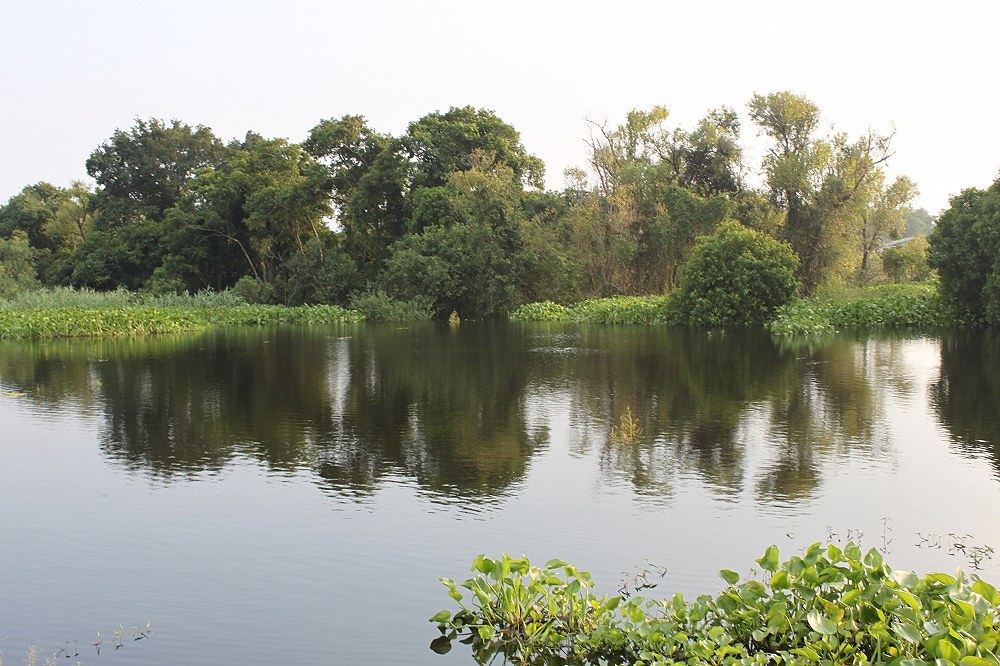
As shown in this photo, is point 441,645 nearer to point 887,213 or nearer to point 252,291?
point 252,291

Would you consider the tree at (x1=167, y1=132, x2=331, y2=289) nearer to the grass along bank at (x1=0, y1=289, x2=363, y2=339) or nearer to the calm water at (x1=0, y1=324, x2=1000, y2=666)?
the grass along bank at (x1=0, y1=289, x2=363, y2=339)

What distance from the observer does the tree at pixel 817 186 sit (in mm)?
36656

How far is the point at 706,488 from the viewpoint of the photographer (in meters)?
7.97

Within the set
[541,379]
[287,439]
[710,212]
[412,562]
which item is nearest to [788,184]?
[710,212]

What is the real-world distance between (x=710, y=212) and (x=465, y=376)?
75.5 feet

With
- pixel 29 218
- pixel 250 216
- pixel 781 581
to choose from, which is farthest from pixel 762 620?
pixel 29 218

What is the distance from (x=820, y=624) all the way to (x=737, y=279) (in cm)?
2534

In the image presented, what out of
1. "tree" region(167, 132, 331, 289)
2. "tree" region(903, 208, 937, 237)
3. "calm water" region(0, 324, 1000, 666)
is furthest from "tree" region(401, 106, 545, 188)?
"tree" region(903, 208, 937, 237)

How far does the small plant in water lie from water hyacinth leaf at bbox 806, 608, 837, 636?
5.90 m

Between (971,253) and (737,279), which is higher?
(971,253)

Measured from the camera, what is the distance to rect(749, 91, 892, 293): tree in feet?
120

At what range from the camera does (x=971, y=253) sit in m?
26.8

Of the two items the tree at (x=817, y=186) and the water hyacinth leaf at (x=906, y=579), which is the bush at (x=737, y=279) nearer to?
the tree at (x=817, y=186)

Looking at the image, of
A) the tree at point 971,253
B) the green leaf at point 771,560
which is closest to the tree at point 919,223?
the tree at point 971,253
